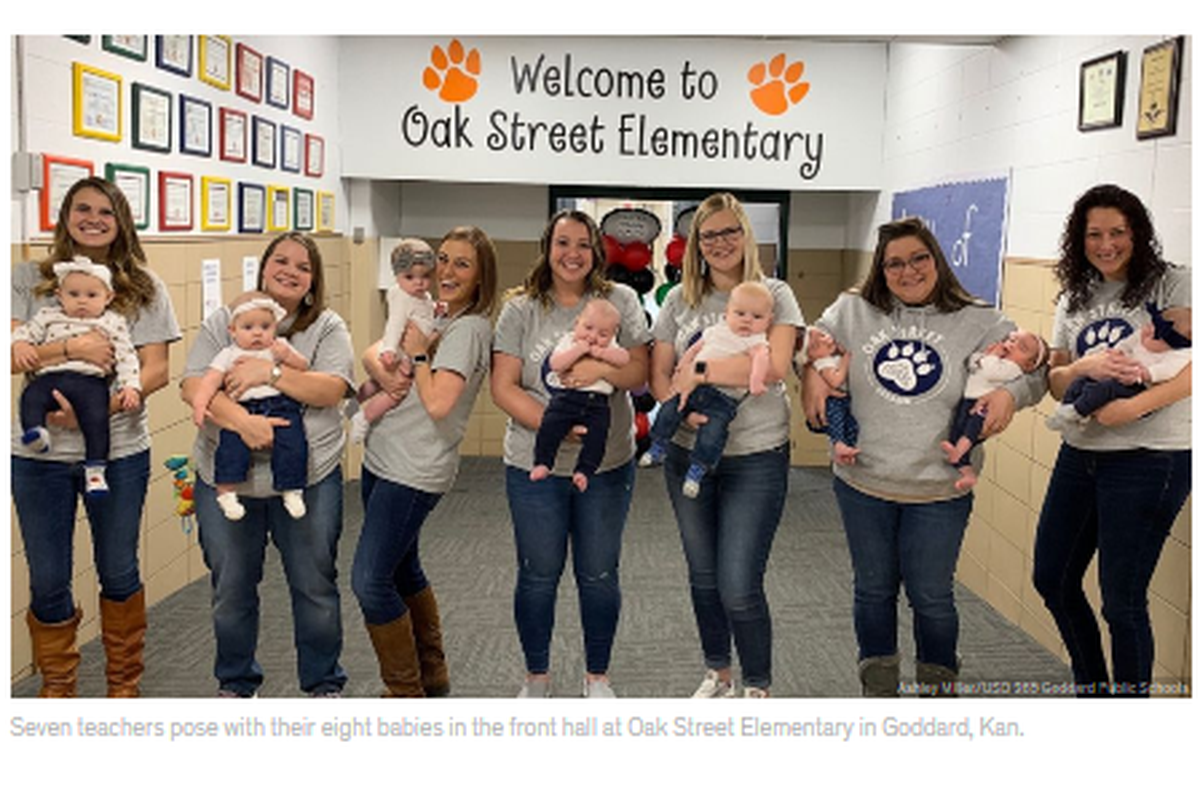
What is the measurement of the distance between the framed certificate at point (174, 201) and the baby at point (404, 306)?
1.41 m

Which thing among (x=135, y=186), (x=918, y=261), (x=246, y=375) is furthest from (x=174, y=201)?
(x=918, y=261)

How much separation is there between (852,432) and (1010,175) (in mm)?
1868

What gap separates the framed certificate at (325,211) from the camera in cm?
514

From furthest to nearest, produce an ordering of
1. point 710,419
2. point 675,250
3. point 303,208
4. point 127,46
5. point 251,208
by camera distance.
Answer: point 675,250 < point 303,208 < point 251,208 < point 127,46 < point 710,419

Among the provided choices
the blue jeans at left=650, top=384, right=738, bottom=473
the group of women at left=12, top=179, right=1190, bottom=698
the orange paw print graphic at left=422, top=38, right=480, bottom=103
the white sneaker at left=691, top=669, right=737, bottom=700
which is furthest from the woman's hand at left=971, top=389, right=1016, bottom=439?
the orange paw print graphic at left=422, top=38, right=480, bottom=103

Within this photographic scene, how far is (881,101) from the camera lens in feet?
18.2

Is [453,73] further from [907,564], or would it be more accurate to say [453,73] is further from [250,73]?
[907,564]

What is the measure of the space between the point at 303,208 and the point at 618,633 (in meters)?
2.57

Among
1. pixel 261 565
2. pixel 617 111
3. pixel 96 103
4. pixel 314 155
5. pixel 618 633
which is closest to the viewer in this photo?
pixel 261 565

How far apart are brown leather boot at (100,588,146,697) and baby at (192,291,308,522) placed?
0.47m

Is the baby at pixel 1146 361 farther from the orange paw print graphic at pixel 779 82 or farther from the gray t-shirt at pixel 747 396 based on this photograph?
the orange paw print graphic at pixel 779 82

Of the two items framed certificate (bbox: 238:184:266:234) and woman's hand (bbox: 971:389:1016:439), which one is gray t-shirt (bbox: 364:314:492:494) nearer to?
woman's hand (bbox: 971:389:1016:439)

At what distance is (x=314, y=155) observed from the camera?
5.00 m

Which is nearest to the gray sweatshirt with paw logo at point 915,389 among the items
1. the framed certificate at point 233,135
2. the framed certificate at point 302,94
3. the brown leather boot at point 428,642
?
the brown leather boot at point 428,642
